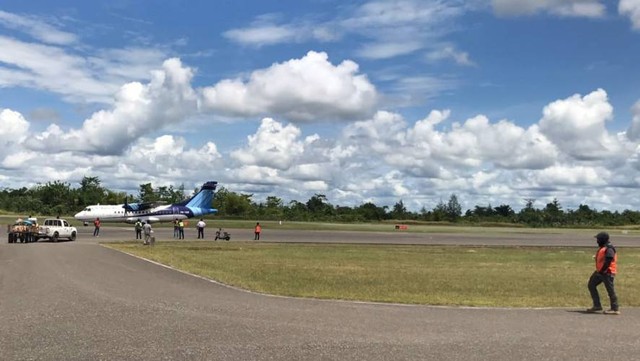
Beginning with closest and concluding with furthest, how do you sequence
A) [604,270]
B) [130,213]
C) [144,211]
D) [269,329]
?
[269,329]
[604,270]
[130,213]
[144,211]

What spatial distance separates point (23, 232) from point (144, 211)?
33222 millimetres

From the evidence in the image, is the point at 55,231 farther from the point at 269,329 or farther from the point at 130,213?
the point at 269,329

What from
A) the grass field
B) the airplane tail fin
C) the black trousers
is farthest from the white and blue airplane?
the black trousers

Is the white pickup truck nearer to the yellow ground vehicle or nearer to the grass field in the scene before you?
the yellow ground vehicle

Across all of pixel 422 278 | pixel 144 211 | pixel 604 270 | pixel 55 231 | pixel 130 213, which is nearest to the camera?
pixel 604 270

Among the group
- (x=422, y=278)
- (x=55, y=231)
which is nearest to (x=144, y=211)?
(x=55, y=231)

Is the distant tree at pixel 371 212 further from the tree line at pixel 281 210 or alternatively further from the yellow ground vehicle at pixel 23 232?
the yellow ground vehicle at pixel 23 232

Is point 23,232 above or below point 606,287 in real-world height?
above

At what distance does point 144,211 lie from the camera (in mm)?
78875

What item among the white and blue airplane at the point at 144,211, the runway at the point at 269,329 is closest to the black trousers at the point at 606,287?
the runway at the point at 269,329

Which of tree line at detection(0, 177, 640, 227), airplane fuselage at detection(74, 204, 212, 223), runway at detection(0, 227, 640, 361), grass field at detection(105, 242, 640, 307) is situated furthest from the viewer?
tree line at detection(0, 177, 640, 227)

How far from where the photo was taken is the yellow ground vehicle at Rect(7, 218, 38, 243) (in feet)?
148

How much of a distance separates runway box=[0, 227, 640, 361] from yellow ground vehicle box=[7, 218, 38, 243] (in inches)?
1207

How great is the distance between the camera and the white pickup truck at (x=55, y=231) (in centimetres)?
4775
